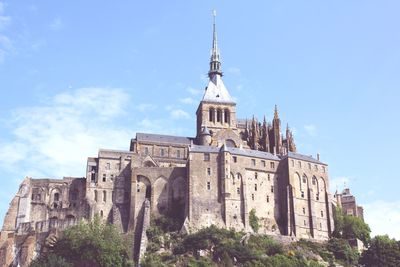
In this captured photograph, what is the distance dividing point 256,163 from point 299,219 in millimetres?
9676

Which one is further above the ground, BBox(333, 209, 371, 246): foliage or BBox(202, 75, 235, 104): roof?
BBox(202, 75, 235, 104): roof

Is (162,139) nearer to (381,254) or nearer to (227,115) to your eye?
(227,115)

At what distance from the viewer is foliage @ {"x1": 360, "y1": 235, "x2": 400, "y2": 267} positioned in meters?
82.4

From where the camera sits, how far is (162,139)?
338ft

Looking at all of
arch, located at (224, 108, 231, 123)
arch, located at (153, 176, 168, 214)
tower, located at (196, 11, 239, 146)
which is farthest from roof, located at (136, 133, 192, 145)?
arch, located at (153, 176, 168, 214)

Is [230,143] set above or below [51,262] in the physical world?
above

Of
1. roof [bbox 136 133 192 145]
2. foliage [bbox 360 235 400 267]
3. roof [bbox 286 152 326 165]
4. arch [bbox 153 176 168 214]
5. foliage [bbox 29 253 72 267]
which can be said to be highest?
roof [bbox 136 133 192 145]

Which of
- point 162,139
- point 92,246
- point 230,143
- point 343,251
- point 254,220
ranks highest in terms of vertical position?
point 162,139

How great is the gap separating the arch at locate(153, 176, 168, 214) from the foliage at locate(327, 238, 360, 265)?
72.0 ft

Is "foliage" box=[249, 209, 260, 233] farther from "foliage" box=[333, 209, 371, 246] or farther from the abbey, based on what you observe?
"foliage" box=[333, 209, 371, 246]

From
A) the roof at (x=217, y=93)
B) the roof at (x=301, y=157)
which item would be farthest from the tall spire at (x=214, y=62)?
the roof at (x=301, y=157)

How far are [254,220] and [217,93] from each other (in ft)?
92.0

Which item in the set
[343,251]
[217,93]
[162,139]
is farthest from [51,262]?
[217,93]

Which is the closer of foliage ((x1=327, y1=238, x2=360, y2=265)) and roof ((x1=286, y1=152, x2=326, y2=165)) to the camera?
foliage ((x1=327, y1=238, x2=360, y2=265))
